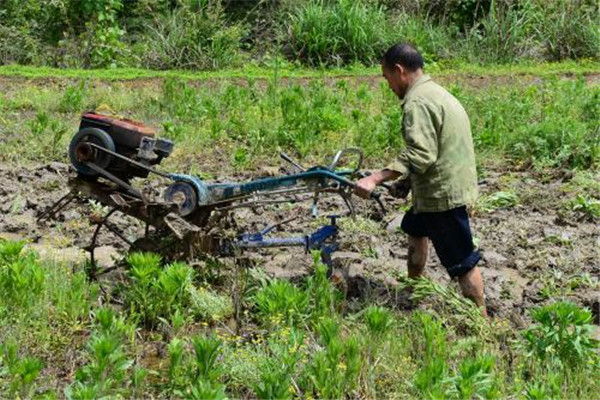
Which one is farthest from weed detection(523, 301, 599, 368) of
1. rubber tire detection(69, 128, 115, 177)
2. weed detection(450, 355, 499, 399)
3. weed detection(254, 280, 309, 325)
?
rubber tire detection(69, 128, 115, 177)

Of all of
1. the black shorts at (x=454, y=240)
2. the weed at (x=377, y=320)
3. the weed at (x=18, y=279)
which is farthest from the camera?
the black shorts at (x=454, y=240)

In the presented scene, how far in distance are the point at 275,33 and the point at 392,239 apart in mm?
9789

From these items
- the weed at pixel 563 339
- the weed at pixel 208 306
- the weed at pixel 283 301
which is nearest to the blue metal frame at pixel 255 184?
the weed at pixel 208 306

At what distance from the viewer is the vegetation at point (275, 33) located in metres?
14.8

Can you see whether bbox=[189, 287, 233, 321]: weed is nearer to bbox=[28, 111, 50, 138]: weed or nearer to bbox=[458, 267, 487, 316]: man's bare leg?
bbox=[458, 267, 487, 316]: man's bare leg

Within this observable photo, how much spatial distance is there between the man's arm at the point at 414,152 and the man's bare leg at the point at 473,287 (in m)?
0.62

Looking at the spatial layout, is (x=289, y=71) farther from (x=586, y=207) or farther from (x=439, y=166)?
(x=439, y=166)

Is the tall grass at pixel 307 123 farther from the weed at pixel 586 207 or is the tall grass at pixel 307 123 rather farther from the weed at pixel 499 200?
the weed at pixel 586 207

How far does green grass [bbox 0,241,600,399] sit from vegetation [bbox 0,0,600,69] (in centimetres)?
958

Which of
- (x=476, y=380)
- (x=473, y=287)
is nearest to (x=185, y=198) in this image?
(x=473, y=287)

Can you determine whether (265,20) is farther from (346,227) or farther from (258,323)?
(258,323)

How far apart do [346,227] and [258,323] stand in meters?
1.83

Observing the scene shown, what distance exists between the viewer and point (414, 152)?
513 cm

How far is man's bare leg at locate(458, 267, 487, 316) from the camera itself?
17.5 ft
